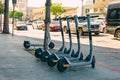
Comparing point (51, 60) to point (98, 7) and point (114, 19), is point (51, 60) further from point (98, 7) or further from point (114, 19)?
point (98, 7)

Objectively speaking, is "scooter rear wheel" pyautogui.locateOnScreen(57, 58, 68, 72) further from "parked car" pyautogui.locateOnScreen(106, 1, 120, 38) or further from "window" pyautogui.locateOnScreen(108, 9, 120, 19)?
"window" pyautogui.locateOnScreen(108, 9, 120, 19)

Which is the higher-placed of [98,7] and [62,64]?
[98,7]

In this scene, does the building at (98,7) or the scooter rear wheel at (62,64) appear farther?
the building at (98,7)

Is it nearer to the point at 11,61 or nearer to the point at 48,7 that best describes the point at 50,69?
the point at 11,61

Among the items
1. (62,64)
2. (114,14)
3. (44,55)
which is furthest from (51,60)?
(114,14)

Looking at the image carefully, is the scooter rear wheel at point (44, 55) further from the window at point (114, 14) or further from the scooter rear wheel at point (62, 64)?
the window at point (114, 14)

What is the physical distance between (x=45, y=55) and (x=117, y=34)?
12.6 meters

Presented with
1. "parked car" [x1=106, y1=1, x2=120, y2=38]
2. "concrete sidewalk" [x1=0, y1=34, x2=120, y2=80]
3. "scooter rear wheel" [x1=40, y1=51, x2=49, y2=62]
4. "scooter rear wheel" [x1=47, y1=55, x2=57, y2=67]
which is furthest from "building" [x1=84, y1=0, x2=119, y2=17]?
"scooter rear wheel" [x1=47, y1=55, x2=57, y2=67]

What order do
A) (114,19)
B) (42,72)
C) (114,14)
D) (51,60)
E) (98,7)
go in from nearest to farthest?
(42,72)
(51,60)
(114,19)
(114,14)
(98,7)

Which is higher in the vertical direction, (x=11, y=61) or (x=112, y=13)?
(x=112, y=13)

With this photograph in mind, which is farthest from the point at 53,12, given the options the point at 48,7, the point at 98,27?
the point at 48,7

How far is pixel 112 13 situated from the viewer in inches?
883

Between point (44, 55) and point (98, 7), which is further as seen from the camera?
point (98, 7)

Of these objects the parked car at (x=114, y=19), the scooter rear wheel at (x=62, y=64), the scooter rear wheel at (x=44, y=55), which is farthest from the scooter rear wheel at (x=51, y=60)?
the parked car at (x=114, y=19)
